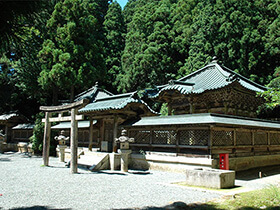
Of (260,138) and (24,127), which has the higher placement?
(24,127)

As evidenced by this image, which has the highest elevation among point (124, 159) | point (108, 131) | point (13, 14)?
point (13, 14)

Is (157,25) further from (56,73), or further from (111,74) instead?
(56,73)

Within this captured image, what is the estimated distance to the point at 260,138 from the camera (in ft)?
47.6

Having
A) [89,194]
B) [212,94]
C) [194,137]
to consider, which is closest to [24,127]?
[212,94]

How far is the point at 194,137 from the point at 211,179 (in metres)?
3.84

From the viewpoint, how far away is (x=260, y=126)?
13.2 metres

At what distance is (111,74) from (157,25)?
875 cm

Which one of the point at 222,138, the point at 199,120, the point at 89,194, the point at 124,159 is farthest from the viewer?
the point at 124,159

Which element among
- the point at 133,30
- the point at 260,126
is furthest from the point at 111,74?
the point at 260,126

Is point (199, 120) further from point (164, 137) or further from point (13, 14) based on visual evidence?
point (13, 14)

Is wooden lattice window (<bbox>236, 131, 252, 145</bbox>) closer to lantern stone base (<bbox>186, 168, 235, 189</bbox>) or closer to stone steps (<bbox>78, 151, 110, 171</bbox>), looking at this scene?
lantern stone base (<bbox>186, 168, 235, 189</bbox>)

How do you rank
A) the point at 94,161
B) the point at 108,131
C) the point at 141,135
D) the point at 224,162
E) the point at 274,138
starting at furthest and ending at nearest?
the point at 108,131, the point at 274,138, the point at 141,135, the point at 94,161, the point at 224,162

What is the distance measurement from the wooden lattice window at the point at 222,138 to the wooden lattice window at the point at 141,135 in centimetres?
370

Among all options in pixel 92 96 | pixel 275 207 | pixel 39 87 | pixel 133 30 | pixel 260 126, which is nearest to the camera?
pixel 275 207
